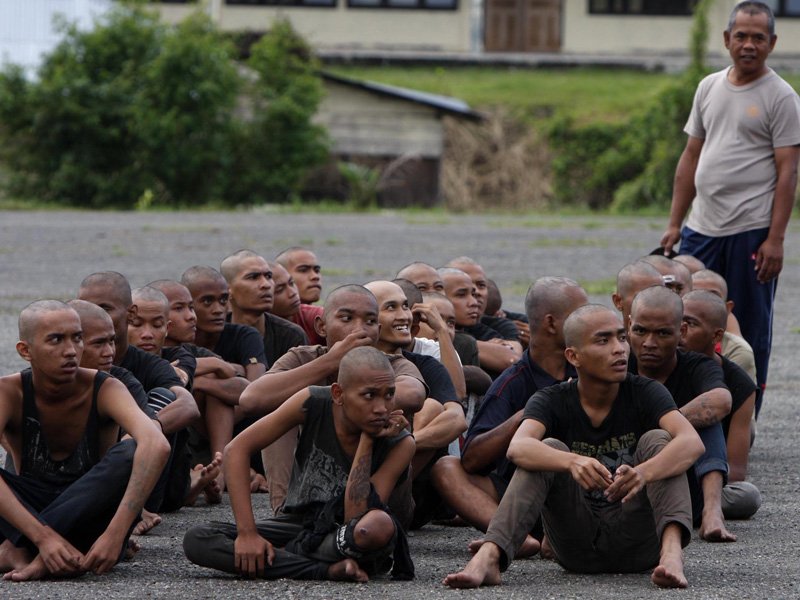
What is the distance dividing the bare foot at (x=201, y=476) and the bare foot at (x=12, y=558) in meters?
1.52

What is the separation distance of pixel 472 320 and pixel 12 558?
377 cm

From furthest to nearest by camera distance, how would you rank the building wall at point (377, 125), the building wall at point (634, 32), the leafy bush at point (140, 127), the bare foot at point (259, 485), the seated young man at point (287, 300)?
the building wall at point (634, 32) < the building wall at point (377, 125) < the leafy bush at point (140, 127) < the seated young man at point (287, 300) < the bare foot at point (259, 485)

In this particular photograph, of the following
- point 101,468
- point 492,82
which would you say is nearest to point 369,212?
point 492,82

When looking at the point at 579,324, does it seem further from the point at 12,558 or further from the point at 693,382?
the point at 12,558

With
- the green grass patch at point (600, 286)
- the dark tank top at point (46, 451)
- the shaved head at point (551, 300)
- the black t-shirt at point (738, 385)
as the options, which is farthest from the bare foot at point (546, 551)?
the green grass patch at point (600, 286)

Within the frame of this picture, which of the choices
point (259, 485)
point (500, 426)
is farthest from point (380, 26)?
point (500, 426)

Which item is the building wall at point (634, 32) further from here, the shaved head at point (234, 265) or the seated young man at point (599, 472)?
the seated young man at point (599, 472)

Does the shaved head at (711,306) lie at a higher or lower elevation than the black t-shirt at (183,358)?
higher

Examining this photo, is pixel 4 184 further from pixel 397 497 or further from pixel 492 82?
pixel 397 497

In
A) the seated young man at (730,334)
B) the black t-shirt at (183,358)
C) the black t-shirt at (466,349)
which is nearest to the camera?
the black t-shirt at (183,358)

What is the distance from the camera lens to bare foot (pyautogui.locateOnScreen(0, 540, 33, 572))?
5816 millimetres

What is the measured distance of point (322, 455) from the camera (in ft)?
19.6

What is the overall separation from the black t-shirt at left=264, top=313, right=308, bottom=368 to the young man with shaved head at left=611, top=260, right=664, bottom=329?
1.95 meters

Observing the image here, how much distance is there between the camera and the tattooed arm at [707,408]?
21.6ft
